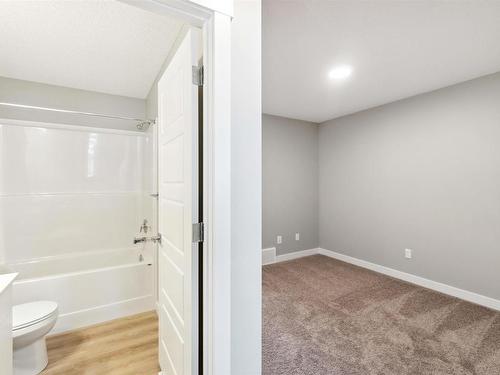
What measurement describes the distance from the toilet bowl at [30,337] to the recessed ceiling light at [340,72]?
318 cm

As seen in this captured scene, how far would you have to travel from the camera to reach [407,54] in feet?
6.89

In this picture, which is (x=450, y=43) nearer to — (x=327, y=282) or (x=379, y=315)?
(x=379, y=315)

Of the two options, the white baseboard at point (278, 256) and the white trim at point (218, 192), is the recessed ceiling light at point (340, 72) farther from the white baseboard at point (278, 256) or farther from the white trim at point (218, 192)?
the white baseboard at point (278, 256)

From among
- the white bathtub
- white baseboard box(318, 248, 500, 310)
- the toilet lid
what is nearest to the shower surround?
the white bathtub

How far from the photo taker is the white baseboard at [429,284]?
252 cm

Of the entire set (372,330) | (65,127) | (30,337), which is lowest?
(372,330)

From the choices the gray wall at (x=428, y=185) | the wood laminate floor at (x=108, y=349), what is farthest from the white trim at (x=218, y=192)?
the gray wall at (x=428, y=185)

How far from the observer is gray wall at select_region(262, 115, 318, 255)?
154 inches

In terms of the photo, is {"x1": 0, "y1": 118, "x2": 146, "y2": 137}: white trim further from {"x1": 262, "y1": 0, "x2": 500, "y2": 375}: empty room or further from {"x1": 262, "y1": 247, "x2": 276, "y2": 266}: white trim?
{"x1": 262, "y1": 247, "x2": 276, "y2": 266}: white trim

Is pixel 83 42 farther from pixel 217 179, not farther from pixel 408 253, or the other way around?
pixel 408 253

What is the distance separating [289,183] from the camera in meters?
4.12

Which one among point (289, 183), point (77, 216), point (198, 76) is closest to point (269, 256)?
point (289, 183)

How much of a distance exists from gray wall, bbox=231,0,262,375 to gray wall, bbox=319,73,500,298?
2840mm

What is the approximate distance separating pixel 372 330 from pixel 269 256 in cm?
192
